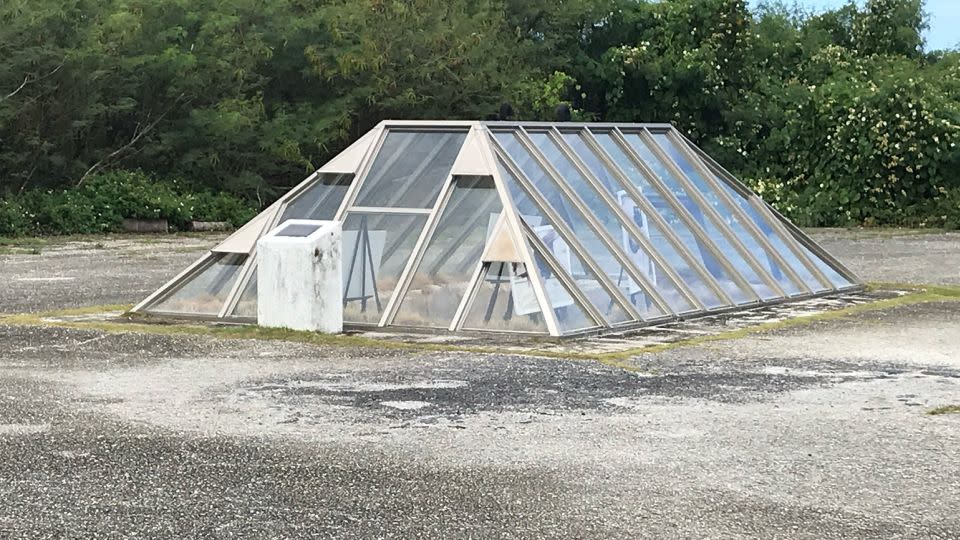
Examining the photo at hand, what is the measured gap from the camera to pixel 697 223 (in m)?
14.3

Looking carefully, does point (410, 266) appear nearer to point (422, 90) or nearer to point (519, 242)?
point (519, 242)

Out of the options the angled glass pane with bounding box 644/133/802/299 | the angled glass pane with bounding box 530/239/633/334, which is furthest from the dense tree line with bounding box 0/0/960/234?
the angled glass pane with bounding box 530/239/633/334

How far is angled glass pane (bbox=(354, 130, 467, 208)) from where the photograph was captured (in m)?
12.7

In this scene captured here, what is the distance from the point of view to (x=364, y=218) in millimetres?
12688

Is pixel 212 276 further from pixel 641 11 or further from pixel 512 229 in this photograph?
pixel 641 11

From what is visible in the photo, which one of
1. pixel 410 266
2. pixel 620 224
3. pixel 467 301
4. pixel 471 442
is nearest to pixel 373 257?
pixel 410 266

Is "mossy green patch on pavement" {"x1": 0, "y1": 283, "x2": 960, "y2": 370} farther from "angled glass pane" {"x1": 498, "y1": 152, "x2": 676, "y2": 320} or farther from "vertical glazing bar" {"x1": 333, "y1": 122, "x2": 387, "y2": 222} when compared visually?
"vertical glazing bar" {"x1": 333, "y1": 122, "x2": 387, "y2": 222}

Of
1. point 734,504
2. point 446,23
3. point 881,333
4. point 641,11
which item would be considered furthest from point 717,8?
point 734,504

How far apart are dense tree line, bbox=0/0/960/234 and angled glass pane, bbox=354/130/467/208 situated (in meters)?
14.3

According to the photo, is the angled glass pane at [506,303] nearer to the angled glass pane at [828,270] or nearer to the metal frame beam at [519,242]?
the metal frame beam at [519,242]

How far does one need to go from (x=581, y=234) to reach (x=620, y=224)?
0.69 m

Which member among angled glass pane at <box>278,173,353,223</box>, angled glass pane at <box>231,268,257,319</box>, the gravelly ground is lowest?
the gravelly ground

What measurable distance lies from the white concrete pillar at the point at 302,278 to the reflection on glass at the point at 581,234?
5.00 ft

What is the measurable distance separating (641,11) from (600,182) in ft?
81.0
